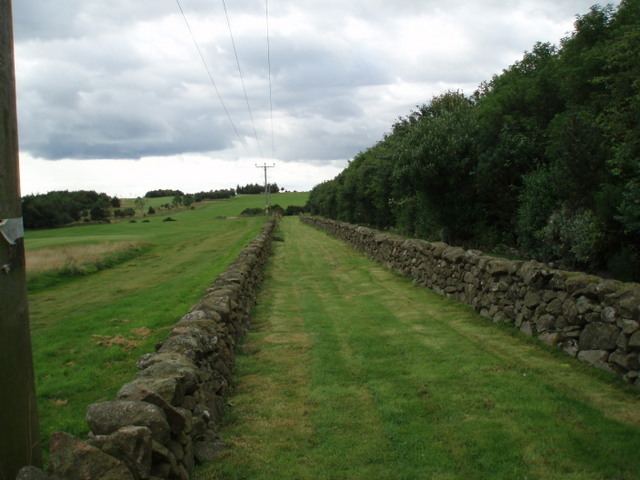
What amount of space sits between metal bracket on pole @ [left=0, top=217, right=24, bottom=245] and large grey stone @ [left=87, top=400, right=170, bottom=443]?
1.32 meters

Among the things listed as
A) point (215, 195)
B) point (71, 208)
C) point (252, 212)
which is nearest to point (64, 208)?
point (71, 208)

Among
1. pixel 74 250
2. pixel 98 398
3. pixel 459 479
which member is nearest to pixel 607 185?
pixel 459 479

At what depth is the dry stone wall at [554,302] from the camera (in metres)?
7.39

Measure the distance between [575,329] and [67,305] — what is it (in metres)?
16.2

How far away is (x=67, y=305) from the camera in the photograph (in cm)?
1966

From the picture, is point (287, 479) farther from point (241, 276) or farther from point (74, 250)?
point (74, 250)

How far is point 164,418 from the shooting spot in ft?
14.7

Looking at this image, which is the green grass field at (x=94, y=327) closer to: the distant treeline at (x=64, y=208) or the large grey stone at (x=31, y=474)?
the large grey stone at (x=31, y=474)

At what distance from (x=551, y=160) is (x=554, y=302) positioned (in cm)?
860

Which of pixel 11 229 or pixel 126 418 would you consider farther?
pixel 126 418

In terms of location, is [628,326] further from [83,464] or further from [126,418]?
[83,464]

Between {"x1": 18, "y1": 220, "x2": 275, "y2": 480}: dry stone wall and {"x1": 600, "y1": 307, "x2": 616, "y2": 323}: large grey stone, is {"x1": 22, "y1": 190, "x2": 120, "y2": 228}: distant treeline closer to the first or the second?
{"x1": 18, "y1": 220, "x2": 275, "y2": 480}: dry stone wall

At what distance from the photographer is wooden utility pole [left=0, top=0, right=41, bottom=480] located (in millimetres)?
3871

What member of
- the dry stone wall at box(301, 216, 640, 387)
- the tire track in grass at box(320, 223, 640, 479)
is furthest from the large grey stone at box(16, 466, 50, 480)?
the dry stone wall at box(301, 216, 640, 387)
